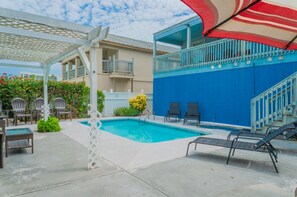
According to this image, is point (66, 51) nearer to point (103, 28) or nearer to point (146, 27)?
point (103, 28)

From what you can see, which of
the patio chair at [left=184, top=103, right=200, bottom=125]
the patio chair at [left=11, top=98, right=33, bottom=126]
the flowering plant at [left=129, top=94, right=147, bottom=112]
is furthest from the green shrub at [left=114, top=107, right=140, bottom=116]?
the patio chair at [left=11, top=98, right=33, bottom=126]

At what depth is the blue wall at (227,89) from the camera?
8727 mm

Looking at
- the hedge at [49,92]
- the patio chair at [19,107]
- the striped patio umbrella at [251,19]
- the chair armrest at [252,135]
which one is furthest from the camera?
the hedge at [49,92]

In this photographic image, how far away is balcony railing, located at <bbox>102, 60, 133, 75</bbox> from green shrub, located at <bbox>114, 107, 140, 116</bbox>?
4220 millimetres

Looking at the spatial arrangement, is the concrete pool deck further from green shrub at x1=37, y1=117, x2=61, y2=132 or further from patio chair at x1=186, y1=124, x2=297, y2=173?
green shrub at x1=37, y1=117, x2=61, y2=132

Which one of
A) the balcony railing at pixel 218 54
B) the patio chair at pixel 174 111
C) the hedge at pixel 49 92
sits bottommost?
the patio chair at pixel 174 111

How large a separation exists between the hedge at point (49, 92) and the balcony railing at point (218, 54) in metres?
5.73

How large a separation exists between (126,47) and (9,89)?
35.3 feet

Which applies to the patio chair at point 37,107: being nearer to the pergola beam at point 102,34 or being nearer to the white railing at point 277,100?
the pergola beam at point 102,34

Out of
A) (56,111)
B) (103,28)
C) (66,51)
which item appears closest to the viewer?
(103,28)

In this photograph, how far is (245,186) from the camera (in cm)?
357

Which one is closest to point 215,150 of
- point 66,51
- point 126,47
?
point 66,51

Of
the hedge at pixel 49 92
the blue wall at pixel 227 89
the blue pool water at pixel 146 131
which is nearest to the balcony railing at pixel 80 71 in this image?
the hedge at pixel 49 92

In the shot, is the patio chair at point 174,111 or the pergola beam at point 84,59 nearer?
the pergola beam at point 84,59
